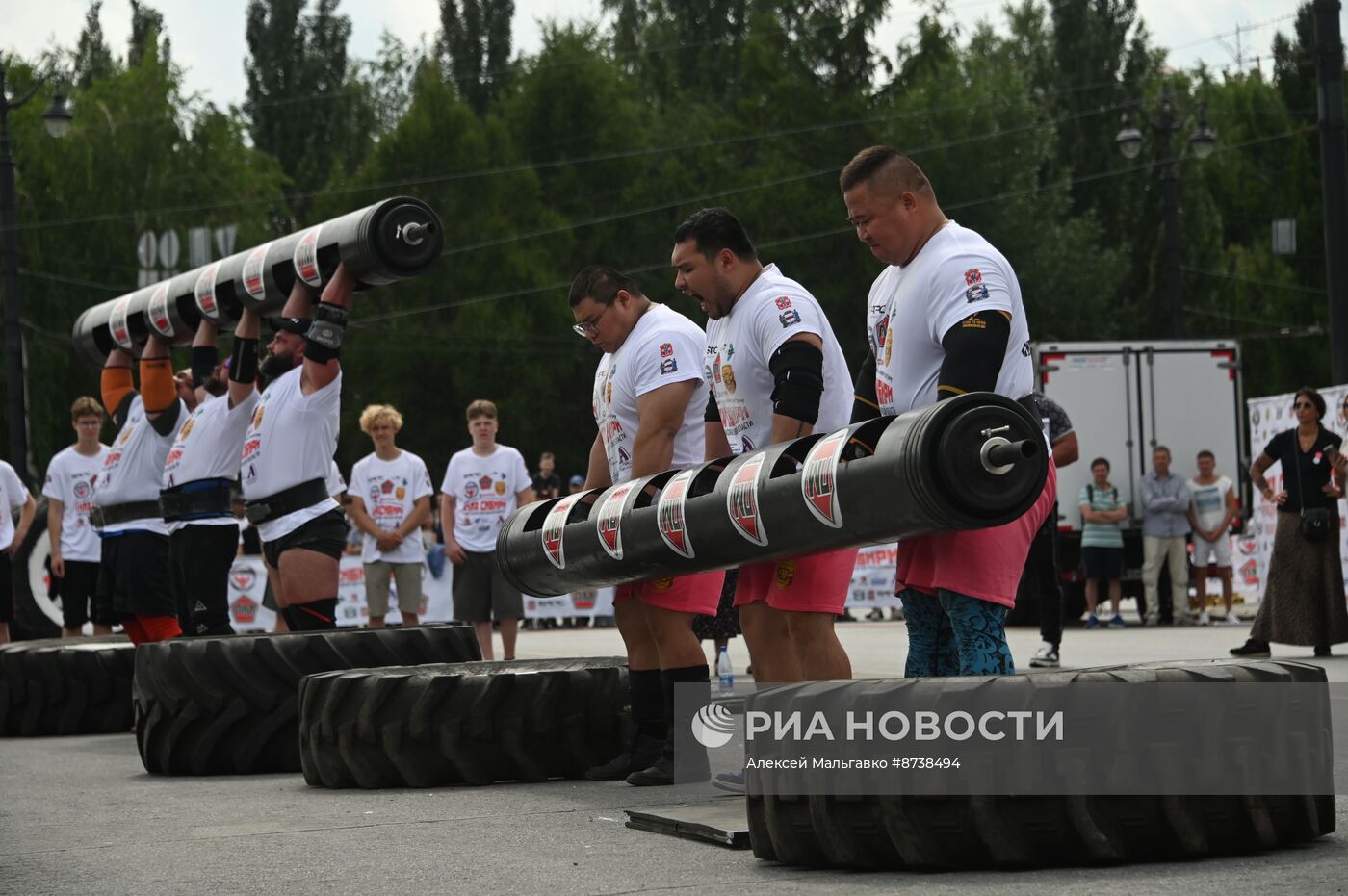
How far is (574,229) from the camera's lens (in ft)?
165

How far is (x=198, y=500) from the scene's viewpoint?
10148mm

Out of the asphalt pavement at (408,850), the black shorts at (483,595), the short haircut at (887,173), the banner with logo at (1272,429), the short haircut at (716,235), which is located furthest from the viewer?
the banner with logo at (1272,429)

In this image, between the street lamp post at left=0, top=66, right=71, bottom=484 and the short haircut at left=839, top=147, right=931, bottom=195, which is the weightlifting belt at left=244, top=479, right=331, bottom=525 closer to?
the short haircut at left=839, top=147, right=931, bottom=195

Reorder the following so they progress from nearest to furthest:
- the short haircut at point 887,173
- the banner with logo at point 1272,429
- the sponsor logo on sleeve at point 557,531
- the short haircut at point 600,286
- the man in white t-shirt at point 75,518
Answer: the short haircut at point 887,173 < the sponsor logo on sleeve at point 557,531 < the short haircut at point 600,286 < the man in white t-shirt at point 75,518 < the banner with logo at point 1272,429

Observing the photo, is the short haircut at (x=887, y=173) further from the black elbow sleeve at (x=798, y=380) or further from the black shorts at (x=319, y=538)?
the black shorts at (x=319, y=538)

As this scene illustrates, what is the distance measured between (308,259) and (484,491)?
4.85m

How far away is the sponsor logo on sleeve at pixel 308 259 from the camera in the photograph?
9391mm

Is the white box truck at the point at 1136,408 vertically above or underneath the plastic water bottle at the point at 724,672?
above

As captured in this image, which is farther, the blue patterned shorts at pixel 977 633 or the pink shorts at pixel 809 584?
the pink shorts at pixel 809 584

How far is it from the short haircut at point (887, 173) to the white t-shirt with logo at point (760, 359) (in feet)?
2.62

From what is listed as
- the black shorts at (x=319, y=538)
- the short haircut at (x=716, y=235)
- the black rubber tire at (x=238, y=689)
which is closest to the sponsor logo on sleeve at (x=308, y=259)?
the black shorts at (x=319, y=538)

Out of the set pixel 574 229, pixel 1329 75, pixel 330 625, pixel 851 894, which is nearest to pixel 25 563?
pixel 330 625

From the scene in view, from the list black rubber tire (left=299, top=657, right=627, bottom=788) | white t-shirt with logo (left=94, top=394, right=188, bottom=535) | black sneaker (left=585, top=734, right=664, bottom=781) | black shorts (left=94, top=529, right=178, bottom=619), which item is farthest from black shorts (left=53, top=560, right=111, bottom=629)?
black sneaker (left=585, top=734, right=664, bottom=781)

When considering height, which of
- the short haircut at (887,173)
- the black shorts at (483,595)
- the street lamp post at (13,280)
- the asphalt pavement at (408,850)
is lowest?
the asphalt pavement at (408,850)
